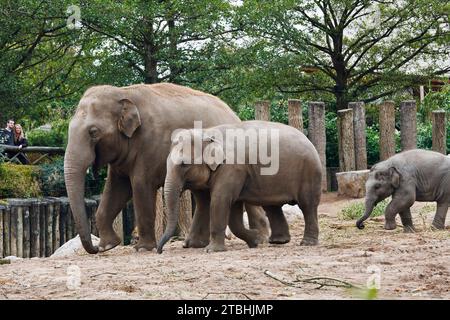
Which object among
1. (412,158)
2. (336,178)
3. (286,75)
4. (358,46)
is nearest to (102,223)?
(412,158)

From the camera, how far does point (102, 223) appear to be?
12820 mm

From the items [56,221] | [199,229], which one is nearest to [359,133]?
[56,221]

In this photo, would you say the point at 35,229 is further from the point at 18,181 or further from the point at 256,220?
the point at 256,220

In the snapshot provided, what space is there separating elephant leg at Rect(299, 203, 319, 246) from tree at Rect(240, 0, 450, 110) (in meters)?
12.8

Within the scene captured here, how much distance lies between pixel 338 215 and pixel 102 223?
5455 mm

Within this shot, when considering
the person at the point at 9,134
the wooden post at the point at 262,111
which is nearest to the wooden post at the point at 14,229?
the person at the point at 9,134

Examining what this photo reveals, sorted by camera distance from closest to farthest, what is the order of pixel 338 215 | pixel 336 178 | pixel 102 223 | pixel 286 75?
pixel 102 223, pixel 338 215, pixel 336 178, pixel 286 75

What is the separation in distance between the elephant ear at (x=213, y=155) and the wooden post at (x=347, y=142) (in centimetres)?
995

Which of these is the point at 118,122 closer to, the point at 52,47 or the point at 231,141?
the point at 231,141

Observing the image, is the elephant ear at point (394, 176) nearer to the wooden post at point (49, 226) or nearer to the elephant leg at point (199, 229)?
the elephant leg at point (199, 229)

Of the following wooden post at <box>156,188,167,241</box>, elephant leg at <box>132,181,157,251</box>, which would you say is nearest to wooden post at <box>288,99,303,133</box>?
wooden post at <box>156,188,167,241</box>

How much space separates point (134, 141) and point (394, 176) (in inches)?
125

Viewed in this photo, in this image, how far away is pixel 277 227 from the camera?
12336 millimetres

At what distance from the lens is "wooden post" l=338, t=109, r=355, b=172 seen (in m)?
Answer: 21.0
